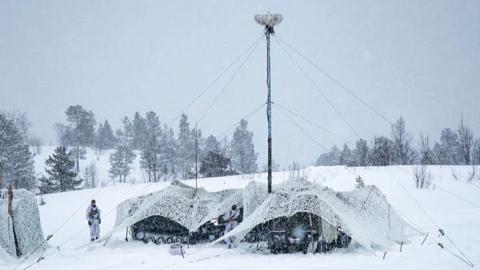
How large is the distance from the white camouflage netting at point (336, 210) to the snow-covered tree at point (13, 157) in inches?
1419

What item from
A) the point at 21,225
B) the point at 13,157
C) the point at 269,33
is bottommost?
the point at 21,225

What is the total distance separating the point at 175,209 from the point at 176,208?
0.06 meters

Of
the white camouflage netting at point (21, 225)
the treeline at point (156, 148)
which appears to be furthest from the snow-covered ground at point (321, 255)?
the treeline at point (156, 148)

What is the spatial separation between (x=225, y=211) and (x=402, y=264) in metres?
7.98

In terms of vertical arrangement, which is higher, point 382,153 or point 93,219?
point 382,153

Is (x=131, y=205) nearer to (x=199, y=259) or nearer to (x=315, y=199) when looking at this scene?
(x=199, y=259)

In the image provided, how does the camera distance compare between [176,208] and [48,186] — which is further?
[48,186]

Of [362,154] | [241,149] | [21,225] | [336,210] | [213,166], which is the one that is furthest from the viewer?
[241,149]

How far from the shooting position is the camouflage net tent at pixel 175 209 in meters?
18.1

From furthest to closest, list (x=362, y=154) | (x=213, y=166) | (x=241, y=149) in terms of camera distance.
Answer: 1. (x=241, y=149)
2. (x=362, y=154)
3. (x=213, y=166)

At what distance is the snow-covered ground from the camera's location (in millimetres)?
13547

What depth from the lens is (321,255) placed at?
14938 mm

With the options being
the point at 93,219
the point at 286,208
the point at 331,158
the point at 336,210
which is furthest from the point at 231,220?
the point at 331,158

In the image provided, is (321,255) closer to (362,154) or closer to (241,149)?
(362,154)
